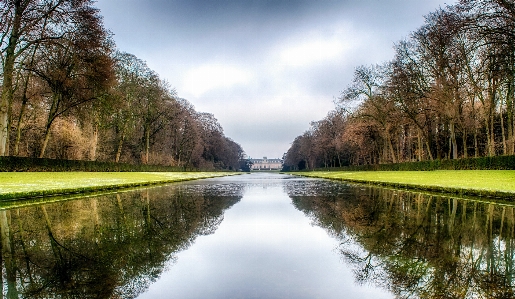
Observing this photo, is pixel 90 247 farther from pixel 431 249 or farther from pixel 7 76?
pixel 7 76

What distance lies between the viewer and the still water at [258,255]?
3.46 m

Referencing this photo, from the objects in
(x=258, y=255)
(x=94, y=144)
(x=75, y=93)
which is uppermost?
(x=75, y=93)

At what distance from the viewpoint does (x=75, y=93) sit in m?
23.7

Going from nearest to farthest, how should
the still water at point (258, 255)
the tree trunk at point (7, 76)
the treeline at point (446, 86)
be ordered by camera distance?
1. the still water at point (258, 255)
2. the treeline at point (446, 86)
3. the tree trunk at point (7, 76)

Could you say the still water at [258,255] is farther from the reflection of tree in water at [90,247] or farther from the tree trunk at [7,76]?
the tree trunk at [7,76]

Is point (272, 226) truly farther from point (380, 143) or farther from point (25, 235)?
point (380, 143)

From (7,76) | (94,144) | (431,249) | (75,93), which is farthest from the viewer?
(94,144)

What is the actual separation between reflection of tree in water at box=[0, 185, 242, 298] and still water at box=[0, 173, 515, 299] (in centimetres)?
2

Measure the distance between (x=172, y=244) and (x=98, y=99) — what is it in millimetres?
24042

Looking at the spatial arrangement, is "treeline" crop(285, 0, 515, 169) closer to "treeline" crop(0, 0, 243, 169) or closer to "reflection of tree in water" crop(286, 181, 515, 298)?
"reflection of tree in water" crop(286, 181, 515, 298)

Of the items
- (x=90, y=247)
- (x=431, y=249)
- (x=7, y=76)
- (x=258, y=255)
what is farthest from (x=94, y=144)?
(x=431, y=249)

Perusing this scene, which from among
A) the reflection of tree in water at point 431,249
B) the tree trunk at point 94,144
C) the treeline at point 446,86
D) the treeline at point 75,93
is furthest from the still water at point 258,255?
the tree trunk at point 94,144

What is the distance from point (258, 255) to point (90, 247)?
2.56 m

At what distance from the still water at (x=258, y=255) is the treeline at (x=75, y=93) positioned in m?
16.5
